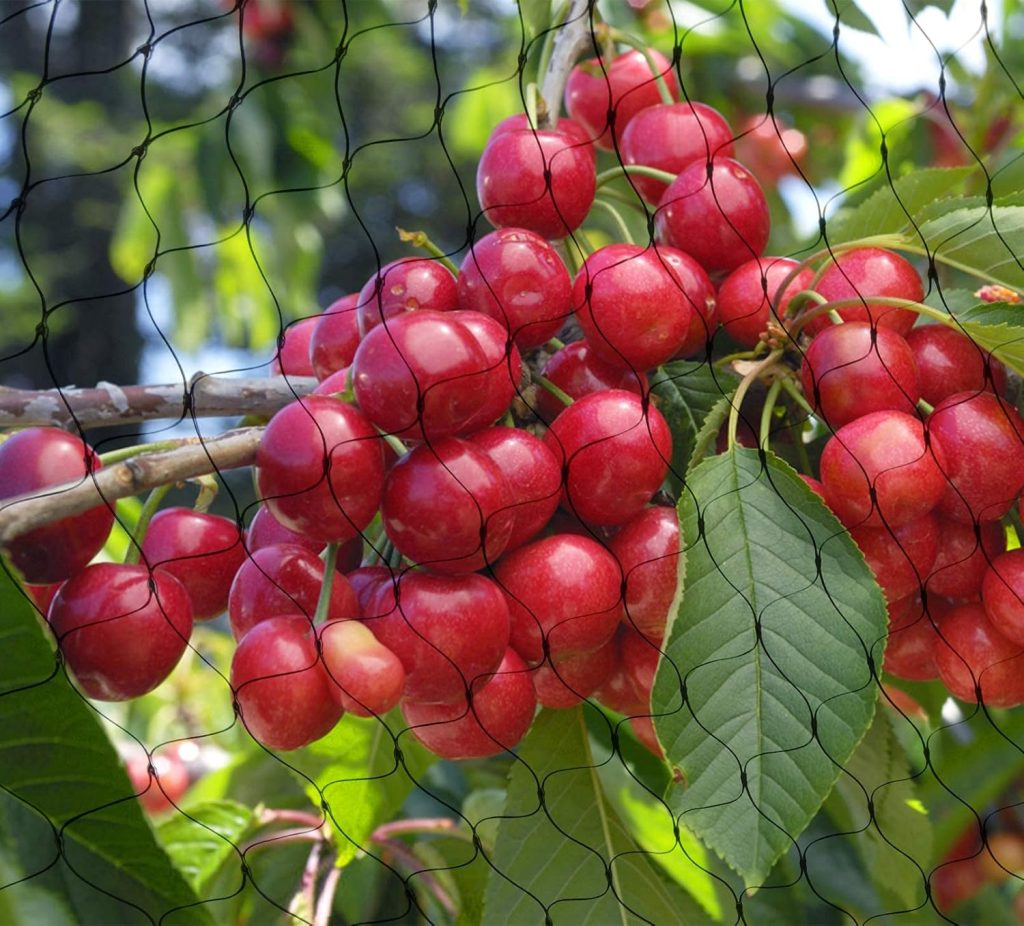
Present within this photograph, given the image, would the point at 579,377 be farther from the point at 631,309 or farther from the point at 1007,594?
the point at 1007,594

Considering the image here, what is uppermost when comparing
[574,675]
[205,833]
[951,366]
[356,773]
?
[951,366]

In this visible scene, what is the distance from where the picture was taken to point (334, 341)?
2.02 ft

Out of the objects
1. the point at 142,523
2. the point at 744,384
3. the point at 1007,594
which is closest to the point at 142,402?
the point at 142,523

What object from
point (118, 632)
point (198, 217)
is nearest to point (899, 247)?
point (118, 632)

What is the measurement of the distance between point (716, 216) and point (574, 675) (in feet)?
0.75

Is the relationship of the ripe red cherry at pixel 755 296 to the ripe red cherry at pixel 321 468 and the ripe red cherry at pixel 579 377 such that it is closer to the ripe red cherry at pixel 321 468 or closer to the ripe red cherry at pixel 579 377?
the ripe red cherry at pixel 579 377

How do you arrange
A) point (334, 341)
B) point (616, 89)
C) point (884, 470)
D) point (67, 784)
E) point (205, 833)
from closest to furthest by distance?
point (67, 784) → point (884, 470) → point (334, 341) → point (616, 89) → point (205, 833)

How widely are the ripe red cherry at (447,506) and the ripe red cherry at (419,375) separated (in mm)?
13

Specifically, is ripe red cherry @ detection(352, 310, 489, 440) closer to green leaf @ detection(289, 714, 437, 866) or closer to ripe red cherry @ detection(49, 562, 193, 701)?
ripe red cherry @ detection(49, 562, 193, 701)

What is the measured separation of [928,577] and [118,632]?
1.09 ft

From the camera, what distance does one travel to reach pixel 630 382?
578mm

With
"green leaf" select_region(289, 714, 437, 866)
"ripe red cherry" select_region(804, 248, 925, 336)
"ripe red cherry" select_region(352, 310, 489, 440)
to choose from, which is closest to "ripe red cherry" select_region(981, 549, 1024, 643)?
"ripe red cherry" select_region(804, 248, 925, 336)

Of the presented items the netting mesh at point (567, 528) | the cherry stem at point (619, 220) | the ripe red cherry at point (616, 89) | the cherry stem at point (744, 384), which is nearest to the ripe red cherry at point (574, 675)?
the netting mesh at point (567, 528)

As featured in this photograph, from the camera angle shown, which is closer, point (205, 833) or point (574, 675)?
point (574, 675)
